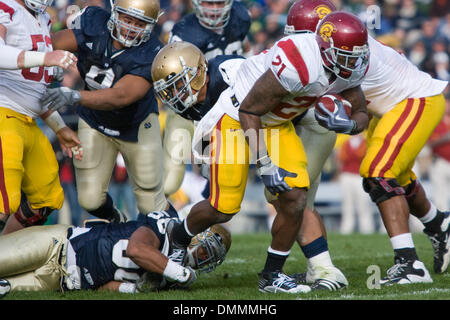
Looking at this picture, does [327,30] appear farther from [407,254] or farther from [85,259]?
[85,259]

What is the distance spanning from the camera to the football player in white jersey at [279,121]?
3.99m

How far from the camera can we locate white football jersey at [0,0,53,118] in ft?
14.7

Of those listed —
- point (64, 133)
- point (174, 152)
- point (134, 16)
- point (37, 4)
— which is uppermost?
point (37, 4)

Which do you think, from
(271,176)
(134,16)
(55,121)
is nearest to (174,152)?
(55,121)

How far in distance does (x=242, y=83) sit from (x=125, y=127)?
1431 mm

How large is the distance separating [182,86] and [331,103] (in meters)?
0.92

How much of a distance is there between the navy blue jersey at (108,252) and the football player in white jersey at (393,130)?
100 centimetres

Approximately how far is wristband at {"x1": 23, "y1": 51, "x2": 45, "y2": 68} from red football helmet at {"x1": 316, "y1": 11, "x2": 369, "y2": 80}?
1.57 m

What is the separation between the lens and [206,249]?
4.54m

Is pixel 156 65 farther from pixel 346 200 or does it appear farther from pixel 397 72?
pixel 346 200

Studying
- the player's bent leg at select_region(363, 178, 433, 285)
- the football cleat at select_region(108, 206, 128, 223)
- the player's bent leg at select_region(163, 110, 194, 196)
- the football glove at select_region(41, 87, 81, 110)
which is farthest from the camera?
the player's bent leg at select_region(163, 110, 194, 196)

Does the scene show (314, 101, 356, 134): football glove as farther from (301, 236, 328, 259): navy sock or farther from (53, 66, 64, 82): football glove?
(53, 66, 64, 82): football glove

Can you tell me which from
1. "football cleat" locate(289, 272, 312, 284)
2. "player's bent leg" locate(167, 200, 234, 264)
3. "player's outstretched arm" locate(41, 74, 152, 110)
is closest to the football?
"player's bent leg" locate(167, 200, 234, 264)

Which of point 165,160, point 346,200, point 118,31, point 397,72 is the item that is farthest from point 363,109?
point 346,200
